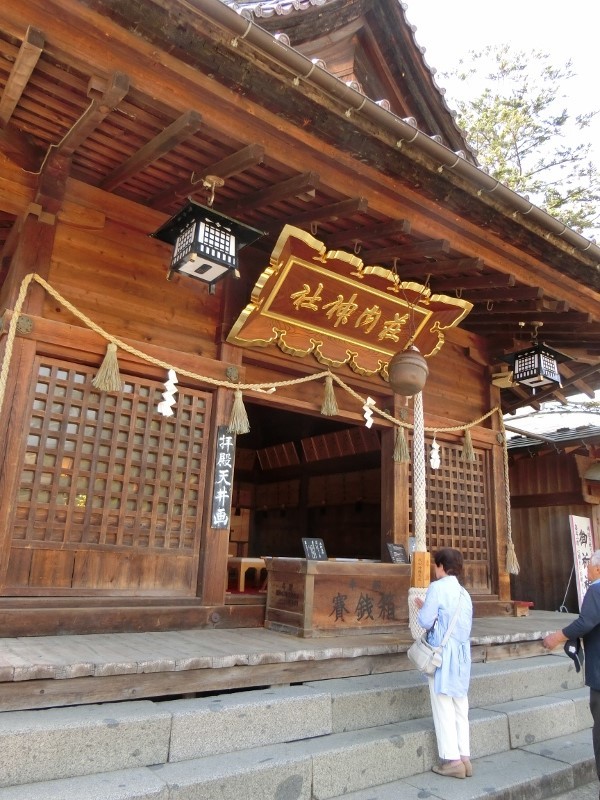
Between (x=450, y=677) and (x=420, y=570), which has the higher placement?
(x=420, y=570)

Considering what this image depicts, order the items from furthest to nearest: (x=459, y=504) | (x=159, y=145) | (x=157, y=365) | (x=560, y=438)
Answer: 1. (x=560, y=438)
2. (x=459, y=504)
3. (x=157, y=365)
4. (x=159, y=145)

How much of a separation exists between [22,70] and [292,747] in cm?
463

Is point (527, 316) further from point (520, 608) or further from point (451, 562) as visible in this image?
point (451, 562)

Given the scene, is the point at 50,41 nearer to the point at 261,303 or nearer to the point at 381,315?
the point at 261,303

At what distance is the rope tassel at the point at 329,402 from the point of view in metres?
6.48

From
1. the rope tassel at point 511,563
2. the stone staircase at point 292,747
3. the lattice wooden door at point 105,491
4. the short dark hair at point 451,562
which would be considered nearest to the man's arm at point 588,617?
the short dark hair at point 451,562

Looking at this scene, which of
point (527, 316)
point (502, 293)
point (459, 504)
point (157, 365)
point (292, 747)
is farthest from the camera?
point (459, 504)

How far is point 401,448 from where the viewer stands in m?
7.13

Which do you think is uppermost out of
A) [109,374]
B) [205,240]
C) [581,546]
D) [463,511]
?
[205,240]

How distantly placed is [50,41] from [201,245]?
1.80 m

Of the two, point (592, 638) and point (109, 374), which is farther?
point (109, 374)

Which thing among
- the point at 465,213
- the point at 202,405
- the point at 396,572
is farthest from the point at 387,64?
the point at 396,572

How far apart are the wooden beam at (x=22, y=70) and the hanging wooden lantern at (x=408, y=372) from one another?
3.88 meters

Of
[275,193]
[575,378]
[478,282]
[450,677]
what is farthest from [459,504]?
[275,193]
